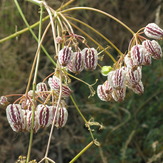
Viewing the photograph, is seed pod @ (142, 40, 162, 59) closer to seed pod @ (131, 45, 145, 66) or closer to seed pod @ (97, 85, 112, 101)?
seed pod @ (131, 45, 145, 66)

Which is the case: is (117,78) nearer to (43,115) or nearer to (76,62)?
(76,62)

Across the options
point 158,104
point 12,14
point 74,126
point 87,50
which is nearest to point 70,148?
point 74,126

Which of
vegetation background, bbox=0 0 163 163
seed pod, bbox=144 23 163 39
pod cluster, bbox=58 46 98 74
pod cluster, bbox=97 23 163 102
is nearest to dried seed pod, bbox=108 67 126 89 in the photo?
pod cluster, bbox=97 23 163 102

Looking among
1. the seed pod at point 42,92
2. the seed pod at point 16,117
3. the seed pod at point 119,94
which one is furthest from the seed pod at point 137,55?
the seed pod at point 16,117

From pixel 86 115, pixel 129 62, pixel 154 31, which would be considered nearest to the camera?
pixel 129 62

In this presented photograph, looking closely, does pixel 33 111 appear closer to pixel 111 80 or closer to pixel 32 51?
pixel 111 80

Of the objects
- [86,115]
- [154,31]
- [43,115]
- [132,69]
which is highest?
[154,31]

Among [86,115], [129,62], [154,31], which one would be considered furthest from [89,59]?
[86,115]
